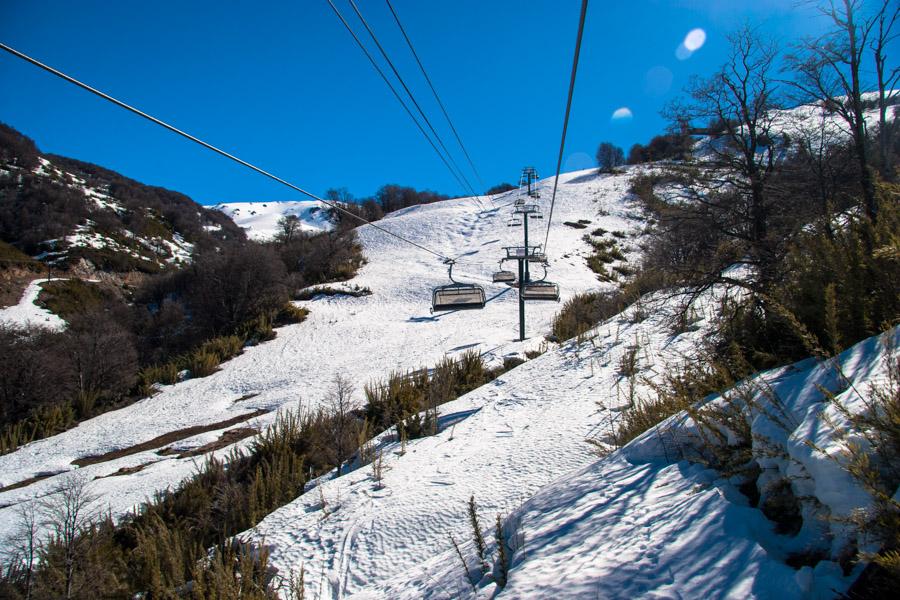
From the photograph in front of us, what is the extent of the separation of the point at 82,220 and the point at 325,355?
3798 centimetres

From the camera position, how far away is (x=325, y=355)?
45.5 feet

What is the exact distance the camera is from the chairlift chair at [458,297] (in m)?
13.1

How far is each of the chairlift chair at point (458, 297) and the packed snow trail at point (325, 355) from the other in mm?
1266

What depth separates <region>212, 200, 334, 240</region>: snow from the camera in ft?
286

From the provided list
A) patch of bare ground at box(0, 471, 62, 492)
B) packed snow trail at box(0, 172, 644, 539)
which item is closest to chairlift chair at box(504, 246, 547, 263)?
packed snow trail at box(0, 172, 644, 539)

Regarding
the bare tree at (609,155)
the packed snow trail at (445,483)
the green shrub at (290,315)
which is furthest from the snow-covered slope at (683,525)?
the bare tree at (609,155)

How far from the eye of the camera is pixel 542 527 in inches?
80.7

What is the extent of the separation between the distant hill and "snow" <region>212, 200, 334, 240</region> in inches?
1218

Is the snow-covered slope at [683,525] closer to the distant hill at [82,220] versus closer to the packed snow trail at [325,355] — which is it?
the packed snow trail at [325,355]

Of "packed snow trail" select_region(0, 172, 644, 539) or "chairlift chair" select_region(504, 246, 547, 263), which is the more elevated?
"chairlift chair" select_region(504, 246, 547, 263)

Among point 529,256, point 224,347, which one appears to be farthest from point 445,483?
point 224,347

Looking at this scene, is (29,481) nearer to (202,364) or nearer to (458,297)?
(202,364)

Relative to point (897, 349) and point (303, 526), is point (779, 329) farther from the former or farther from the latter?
point (303, 526)

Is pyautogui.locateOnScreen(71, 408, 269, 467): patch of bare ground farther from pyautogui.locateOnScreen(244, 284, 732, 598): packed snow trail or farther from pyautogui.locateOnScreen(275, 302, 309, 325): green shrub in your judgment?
pyautogui.locateOnScreen(275, 302, 309, 325): green shrub
